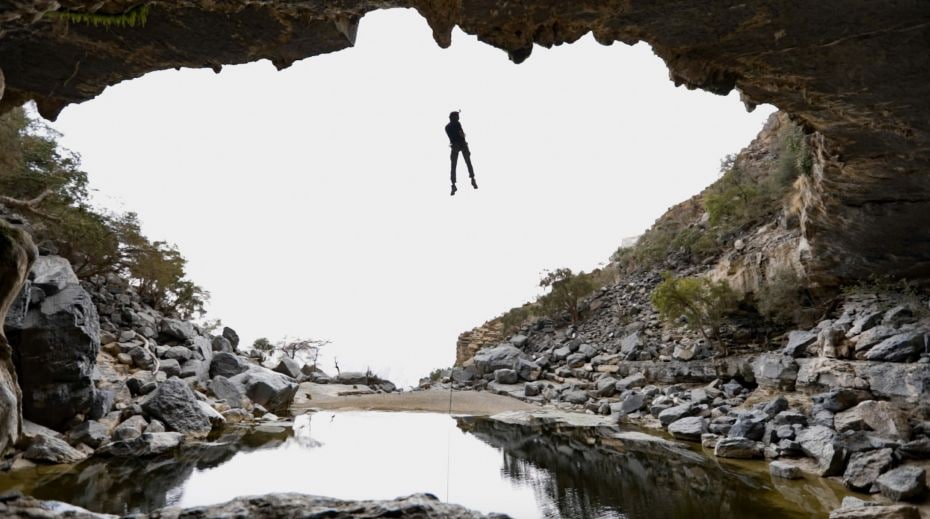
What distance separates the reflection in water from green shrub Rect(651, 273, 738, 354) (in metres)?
5.84

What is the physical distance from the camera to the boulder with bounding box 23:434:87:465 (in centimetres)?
646

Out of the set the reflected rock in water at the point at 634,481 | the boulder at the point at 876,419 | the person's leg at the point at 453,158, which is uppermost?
the person's leg at the point at 453,158

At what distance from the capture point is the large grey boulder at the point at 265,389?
→ 42.1 ft

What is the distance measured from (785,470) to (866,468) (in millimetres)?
839

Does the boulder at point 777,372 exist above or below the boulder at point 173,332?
below

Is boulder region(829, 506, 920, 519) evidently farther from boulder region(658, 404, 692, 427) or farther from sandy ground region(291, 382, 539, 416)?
sandy ground region(291, 382, 539, 416)

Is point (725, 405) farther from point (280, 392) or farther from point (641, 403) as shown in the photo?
point (280, 392)

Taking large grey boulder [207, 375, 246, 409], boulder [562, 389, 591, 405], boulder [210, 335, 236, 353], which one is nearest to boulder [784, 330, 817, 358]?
boulder [562, 389, 591, 405]

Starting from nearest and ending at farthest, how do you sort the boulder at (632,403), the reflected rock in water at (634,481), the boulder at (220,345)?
1. the reflected rock in water at (634,481)
2. the boulder at (632,403)
3. the boulder at (220,345)

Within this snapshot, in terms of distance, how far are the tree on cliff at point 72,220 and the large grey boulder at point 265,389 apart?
534 centimetres

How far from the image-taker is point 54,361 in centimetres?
779

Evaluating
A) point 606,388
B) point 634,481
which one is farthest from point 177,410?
point 606,388

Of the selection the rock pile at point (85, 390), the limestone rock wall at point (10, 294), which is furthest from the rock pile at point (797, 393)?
the rock pile at point (85, 390)

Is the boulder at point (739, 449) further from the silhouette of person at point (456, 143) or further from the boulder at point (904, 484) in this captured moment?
the silhouette of person at point (456, 143)
